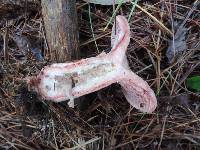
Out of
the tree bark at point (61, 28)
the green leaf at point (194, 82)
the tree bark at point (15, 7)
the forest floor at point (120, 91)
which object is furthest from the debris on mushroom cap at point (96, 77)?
the tree bark at point (15, 7)

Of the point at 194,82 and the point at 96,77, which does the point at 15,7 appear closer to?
the point at 96,77

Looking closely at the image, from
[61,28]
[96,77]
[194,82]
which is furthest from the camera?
[194,82]

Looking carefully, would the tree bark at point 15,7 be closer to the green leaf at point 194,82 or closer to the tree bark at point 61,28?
the tree bark at point 61,28

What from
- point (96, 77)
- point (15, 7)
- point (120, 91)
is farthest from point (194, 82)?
point (15, 7)

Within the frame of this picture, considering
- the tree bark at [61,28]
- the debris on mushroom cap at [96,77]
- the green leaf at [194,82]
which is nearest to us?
the debris on mushroom cap at [96,77]

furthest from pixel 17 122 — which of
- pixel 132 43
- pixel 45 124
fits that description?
pixel 132 43

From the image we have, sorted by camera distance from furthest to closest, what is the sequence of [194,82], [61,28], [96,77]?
1. [194,82]
2. [61,28]
3. [96,77]

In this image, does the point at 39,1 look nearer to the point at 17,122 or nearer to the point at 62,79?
the point at 62,79

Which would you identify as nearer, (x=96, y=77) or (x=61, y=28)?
(x=96, y=77)
